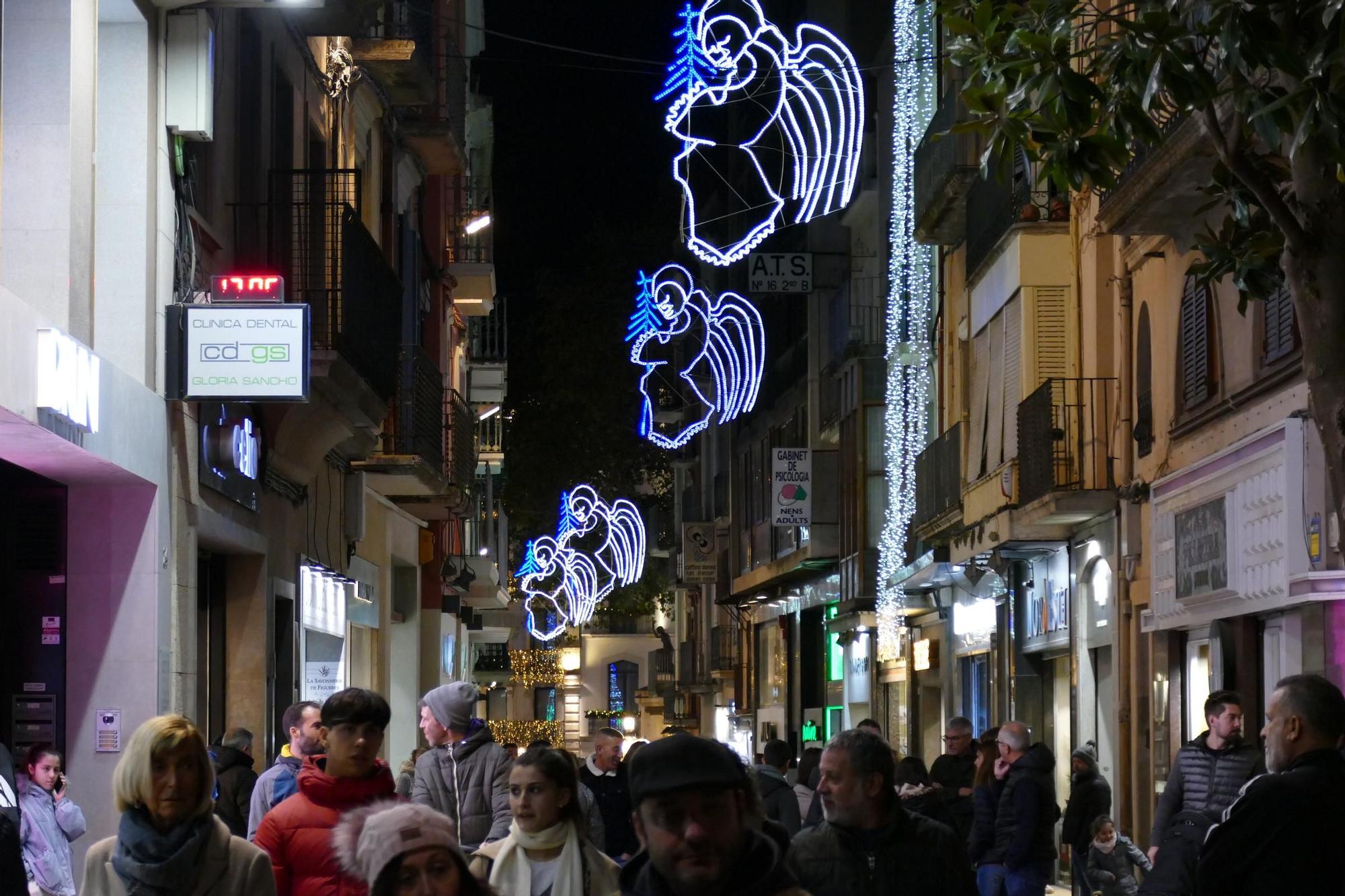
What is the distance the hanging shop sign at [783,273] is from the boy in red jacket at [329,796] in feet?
103

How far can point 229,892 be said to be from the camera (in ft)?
19.8

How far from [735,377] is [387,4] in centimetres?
1703

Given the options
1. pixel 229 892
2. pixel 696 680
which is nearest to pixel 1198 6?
pixel 229 892

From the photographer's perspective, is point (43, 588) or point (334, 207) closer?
point (43, 588)

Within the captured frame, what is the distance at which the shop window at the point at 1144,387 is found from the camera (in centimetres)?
2055

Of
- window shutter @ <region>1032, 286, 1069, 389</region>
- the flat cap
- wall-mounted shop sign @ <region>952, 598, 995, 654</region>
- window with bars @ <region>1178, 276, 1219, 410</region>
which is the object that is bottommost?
the flat cap

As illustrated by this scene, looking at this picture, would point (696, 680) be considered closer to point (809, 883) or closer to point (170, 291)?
point (170, 291)

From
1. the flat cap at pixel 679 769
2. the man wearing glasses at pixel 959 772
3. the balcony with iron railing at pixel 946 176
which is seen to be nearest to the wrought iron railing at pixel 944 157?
the balcony with iron railing at pixel 946 176

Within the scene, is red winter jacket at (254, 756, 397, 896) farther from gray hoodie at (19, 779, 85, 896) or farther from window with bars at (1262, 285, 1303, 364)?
window with bars at (1262, 285, 1303, 364)

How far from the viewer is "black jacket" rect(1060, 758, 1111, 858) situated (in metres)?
16.2

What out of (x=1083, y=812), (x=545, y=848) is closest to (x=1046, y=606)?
(x=1083, y=812)

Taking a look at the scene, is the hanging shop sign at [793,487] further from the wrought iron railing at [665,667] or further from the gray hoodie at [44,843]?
the wrought iron railing at [665,667]

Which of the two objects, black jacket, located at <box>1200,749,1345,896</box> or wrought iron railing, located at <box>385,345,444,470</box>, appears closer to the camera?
black jacket, located at <box>1200,749,1345,896</box>

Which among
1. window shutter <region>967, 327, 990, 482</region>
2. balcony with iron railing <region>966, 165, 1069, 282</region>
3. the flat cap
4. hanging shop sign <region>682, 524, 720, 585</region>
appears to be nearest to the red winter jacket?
the flat cap
